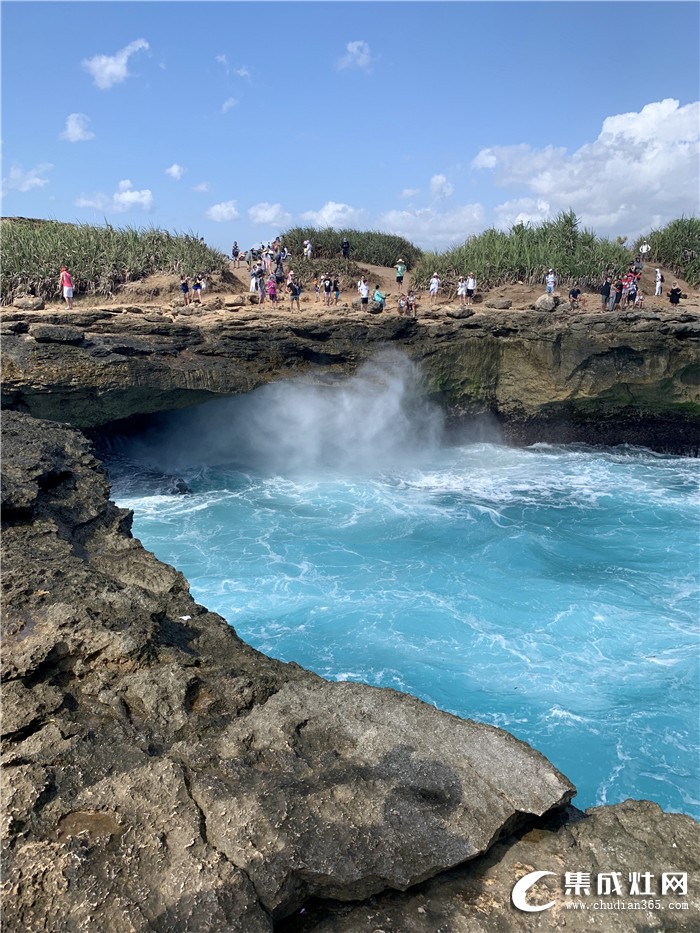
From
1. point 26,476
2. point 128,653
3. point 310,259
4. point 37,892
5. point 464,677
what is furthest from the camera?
point 310,259

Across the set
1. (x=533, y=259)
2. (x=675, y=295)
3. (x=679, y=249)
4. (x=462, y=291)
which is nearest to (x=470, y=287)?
(x=462, y=291)

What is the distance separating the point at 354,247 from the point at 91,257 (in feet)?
35.2

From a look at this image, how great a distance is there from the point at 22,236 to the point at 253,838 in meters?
21.4

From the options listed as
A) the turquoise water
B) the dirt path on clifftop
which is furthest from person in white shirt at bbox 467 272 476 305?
the turquoise water

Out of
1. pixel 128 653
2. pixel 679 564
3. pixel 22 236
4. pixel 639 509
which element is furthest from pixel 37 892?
pixel 22 236

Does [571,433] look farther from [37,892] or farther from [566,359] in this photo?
[37,892]

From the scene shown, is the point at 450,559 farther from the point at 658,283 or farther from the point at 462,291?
the point at 658,283

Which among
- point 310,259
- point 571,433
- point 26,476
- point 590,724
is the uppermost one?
point 310,259

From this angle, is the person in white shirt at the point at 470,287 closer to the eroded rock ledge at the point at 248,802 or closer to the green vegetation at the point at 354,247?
the green vegetation at the point at 354,247

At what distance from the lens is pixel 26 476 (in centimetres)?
724

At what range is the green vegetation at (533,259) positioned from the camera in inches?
845

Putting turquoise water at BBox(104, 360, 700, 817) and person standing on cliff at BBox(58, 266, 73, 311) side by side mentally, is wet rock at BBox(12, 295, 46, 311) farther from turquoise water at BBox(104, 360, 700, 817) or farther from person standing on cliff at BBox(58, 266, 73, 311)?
turquoise water at BBox(104, 360, 700, 817)

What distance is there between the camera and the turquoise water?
8023mm

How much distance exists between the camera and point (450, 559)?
1227 cm
